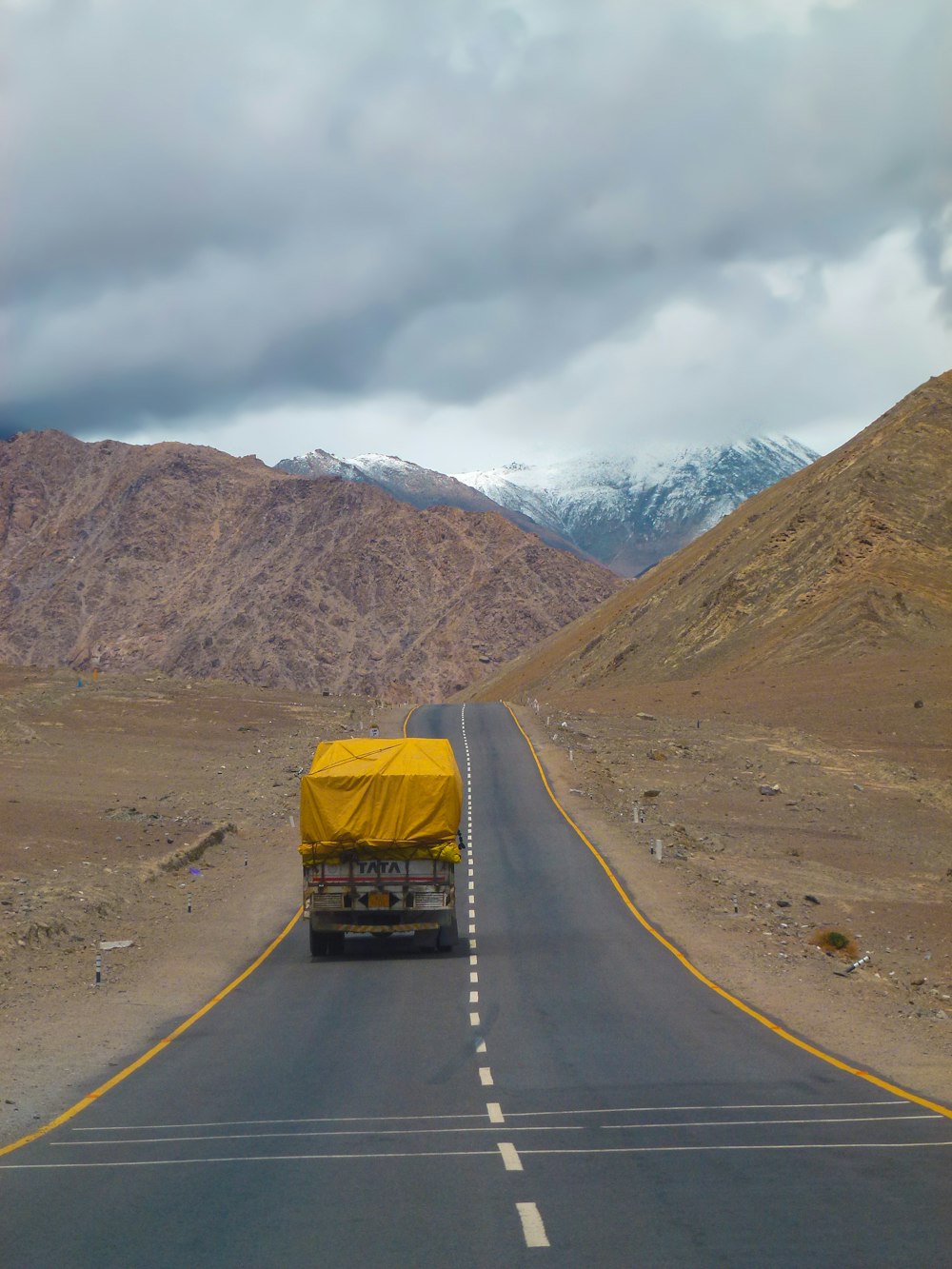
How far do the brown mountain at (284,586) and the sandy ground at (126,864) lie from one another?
3274 inches

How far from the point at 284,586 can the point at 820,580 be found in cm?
9233

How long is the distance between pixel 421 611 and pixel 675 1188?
160646 millimetres

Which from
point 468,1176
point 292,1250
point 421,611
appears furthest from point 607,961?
point 421,611

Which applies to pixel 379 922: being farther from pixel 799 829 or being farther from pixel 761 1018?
pixel 799 829

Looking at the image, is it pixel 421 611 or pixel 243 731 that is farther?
pixel 421 611

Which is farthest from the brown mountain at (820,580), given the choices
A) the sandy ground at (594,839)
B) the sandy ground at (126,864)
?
the sandy ground at (126,864)

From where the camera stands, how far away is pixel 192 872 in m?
35.9

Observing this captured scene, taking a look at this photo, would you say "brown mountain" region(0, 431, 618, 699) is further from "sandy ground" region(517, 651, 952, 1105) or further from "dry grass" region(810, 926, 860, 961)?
"dry grass" region(810, 926, 860, 961)

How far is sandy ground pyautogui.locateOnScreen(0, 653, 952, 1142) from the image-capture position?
20547mm

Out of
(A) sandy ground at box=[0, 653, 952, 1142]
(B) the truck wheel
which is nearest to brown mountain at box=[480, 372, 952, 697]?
(A) sandy ground at box=[0, 653, 952, 1142]

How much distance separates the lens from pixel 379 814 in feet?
81.3

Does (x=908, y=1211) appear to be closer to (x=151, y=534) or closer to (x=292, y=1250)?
(x=292, y=1250)

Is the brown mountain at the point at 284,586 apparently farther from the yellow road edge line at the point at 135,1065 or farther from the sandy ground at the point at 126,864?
the yellow road edge line at the point at 135,1065

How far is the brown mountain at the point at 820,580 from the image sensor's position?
8834 cm
